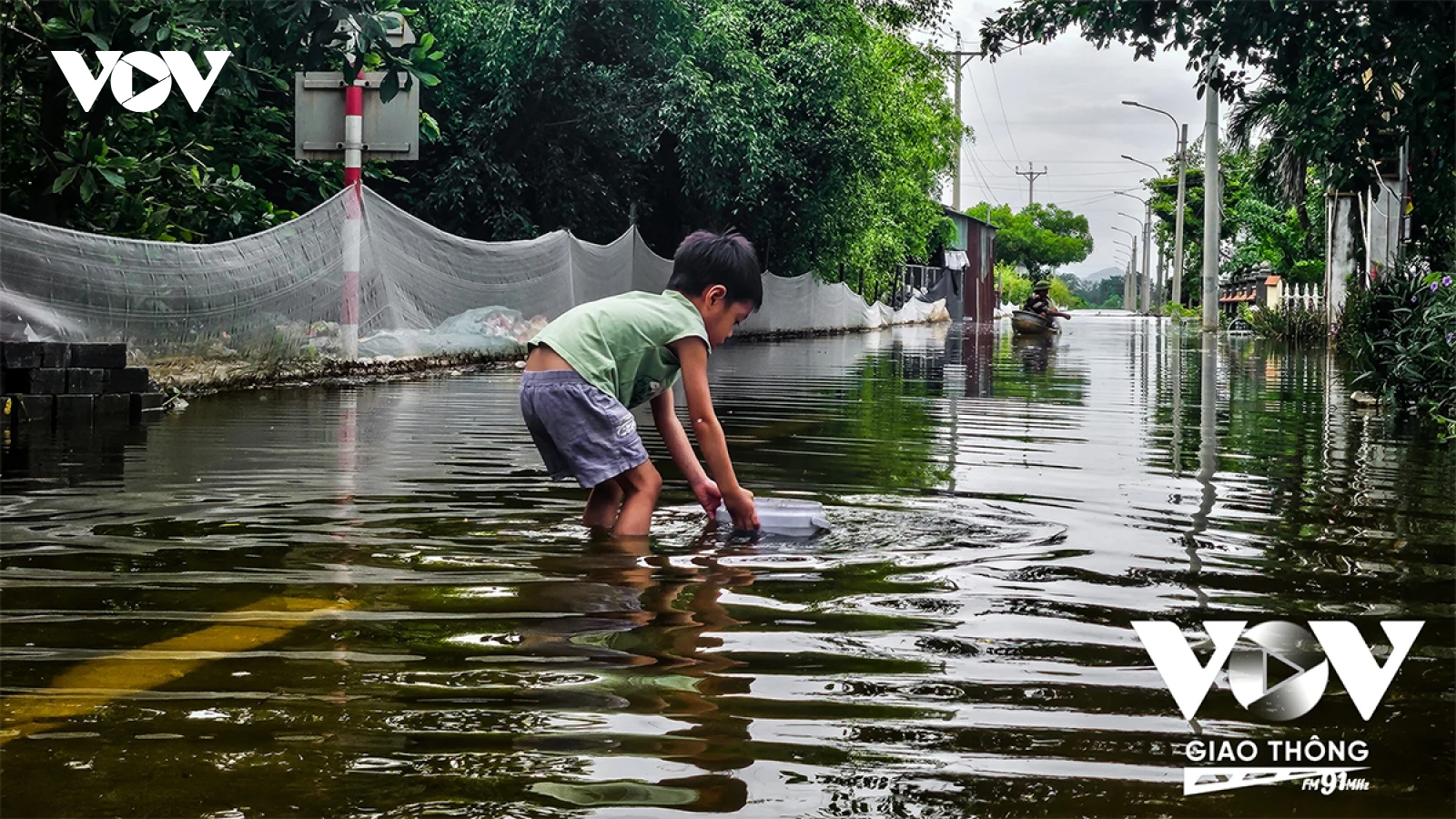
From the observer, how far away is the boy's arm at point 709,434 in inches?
202

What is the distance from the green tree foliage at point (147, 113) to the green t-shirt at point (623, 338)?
4.74 metres

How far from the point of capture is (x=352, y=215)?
1545cm

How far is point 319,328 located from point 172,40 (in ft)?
14.4

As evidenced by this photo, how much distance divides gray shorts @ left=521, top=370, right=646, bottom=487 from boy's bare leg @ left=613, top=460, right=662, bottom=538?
0.07m

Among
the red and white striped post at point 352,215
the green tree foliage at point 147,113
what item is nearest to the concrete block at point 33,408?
the green tree foliage at point 147,113

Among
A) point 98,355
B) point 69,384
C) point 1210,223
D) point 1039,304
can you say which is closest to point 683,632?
point 69,384

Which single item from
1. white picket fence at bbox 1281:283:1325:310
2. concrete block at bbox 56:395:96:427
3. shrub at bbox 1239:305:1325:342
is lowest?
concrete block at bbox 56:395:96:427

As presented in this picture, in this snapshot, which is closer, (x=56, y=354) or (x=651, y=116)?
(x=56, y=354)

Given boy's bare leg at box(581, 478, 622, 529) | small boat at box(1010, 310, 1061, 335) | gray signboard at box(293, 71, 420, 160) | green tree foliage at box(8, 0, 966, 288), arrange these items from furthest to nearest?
1. small boat at box(1010, 310, 1061, 335)
2. gray signboard at box(293, 71, 420, 160)
3. green tree foliage at box(8, 0, 966, 288)
4. boy's bare leg at box(581, 478, 622, 529)

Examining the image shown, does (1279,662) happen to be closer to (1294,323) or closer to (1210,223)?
(1294,323)

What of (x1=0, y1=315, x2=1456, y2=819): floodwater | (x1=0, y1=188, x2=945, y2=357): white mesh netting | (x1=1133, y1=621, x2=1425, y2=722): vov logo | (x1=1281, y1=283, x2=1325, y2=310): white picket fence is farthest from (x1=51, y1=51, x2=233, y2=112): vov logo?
(x1=1281, y1=283, x2=1325, y2=310): white picket fence

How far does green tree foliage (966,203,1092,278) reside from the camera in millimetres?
117438

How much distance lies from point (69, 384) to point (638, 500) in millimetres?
5897

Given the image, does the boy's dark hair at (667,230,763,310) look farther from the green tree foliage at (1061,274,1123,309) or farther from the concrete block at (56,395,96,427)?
the green tree foliage at (1061,274,1123,309)
